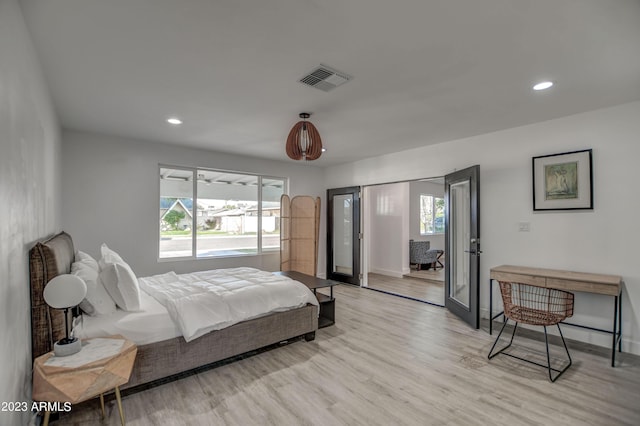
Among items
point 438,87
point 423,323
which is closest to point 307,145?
point 438,87

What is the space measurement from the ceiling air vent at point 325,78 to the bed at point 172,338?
230 centimetres

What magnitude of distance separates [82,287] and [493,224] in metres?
4.52

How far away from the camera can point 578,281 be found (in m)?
2.96

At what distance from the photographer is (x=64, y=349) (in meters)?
1.80

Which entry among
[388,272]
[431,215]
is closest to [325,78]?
[388,272]

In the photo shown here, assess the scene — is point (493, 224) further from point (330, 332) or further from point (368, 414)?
point (368, 414)

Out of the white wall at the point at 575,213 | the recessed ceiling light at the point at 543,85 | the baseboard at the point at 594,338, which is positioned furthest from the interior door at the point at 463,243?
the recessed ceiling light at the point at 543,85

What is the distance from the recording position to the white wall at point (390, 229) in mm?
7309

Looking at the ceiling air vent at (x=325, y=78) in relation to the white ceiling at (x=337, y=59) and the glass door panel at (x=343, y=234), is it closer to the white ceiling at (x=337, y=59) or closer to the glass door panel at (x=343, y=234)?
the white ceiling at (x=337, y=59)

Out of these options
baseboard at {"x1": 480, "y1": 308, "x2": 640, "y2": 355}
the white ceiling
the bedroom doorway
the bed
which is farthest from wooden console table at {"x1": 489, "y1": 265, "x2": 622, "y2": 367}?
the bedroom doorway

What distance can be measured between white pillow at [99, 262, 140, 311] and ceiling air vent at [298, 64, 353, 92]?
223 cm

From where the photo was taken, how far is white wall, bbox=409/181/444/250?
8.19m

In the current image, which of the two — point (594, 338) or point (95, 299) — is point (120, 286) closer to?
point (95, 299)

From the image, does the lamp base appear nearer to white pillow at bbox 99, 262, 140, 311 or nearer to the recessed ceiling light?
white pillow at bbox 99, 262, 140, 311
